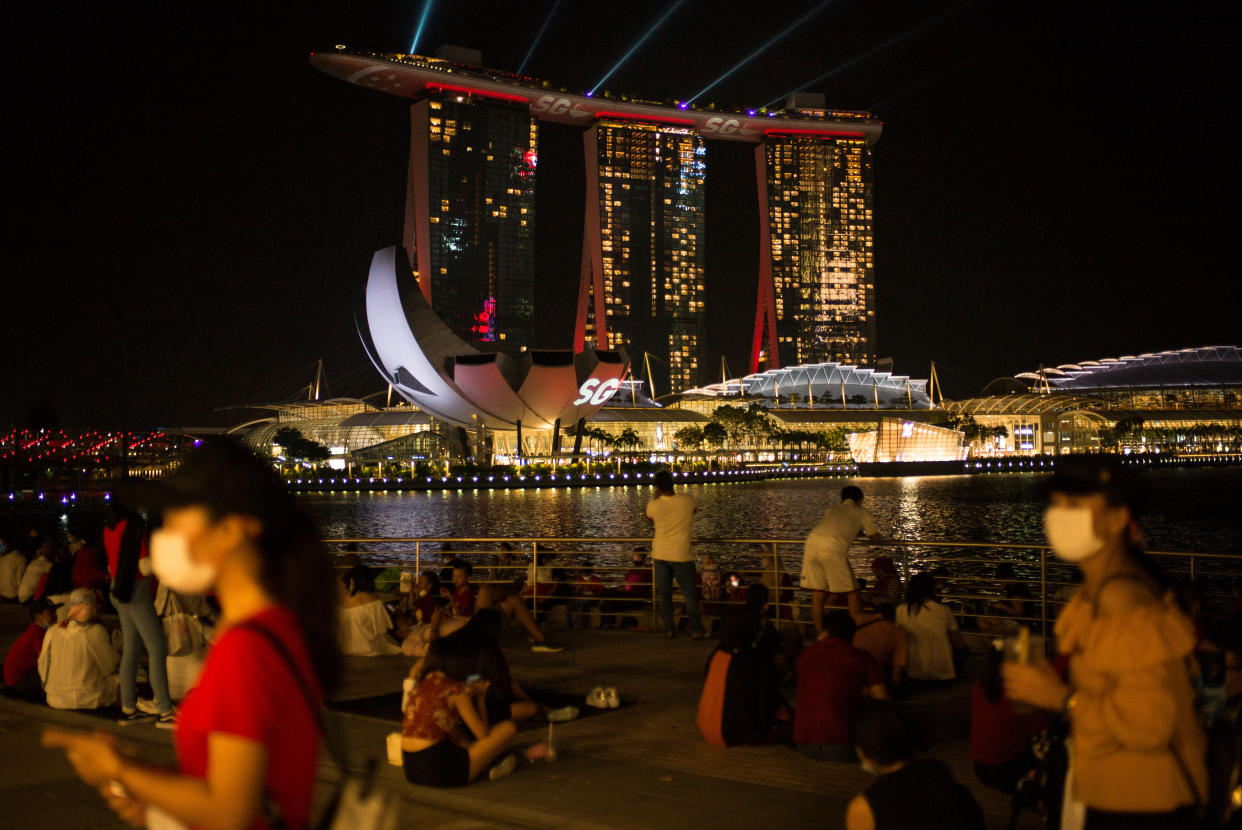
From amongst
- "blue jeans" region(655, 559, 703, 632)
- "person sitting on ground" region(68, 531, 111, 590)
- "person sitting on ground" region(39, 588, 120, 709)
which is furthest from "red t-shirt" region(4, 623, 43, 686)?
"blue jeans" region(655, 559, 703, 632)

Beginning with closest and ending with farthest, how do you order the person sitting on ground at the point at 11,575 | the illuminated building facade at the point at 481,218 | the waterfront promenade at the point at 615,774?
the waterfront promenade at the point at 615,774 → the person sitting on ground at the point at 11,575 → the illuminated building facade at the point at 481,218

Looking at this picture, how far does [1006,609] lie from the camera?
29.6ft

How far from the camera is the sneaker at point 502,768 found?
5441 millimetres

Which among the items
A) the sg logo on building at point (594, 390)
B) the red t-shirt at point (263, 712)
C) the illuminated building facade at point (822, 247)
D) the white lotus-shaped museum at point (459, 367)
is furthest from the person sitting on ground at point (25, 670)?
the illuminated building facade at point (822, 247)

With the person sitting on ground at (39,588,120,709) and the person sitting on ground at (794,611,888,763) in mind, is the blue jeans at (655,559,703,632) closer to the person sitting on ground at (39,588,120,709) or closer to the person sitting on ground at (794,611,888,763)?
the person sitting on ground at (794,611,888,763)

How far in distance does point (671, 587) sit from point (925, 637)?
2.73 meters

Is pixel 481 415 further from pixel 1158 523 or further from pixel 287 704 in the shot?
pixel 287 704

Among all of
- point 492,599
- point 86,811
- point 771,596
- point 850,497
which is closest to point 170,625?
point 86,811

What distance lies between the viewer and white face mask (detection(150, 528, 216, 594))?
2.05 meters

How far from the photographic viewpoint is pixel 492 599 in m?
8.87

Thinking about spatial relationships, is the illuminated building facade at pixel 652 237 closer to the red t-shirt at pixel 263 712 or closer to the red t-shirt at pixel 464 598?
the red t-shirt at pixel 464 598

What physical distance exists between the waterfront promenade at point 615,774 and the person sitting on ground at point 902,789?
4.72ft

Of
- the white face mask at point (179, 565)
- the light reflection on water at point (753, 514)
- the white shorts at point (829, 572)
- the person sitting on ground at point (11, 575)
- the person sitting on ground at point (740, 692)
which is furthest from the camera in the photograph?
the light reflection on water at point (753, 514)

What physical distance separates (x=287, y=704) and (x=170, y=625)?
536 cm
